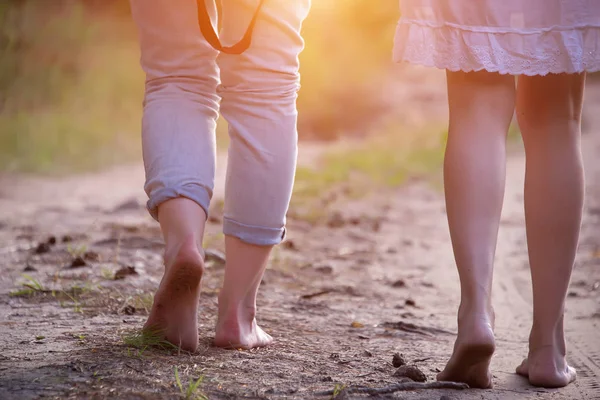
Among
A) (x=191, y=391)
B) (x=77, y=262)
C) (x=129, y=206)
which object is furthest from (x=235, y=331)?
(x=129, y=206)

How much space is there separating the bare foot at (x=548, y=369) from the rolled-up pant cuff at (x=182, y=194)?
858 millimetres

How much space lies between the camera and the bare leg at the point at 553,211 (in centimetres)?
184

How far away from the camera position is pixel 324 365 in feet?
6.02

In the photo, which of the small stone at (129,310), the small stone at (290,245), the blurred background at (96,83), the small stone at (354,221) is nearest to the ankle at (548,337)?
the small stone at (129,310)

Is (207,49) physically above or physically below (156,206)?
above

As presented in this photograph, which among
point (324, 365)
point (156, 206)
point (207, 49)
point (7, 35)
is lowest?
point (324, 365)

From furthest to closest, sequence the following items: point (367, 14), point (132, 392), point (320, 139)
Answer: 1. point (367, 14)
2. point (320, 139)
3. point (132, 392)

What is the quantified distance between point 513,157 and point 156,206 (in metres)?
5.60

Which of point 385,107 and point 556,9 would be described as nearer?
point 556,9

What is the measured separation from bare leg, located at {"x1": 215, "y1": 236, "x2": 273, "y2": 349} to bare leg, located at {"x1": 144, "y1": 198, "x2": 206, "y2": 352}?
0.12 meters

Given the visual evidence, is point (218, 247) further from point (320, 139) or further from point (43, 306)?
point (320, 139)

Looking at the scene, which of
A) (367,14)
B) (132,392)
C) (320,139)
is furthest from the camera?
(367,14)

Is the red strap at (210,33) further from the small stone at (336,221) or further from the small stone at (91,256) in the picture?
the small stone at (336,221)

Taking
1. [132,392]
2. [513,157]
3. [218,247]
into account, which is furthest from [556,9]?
[513,157]
